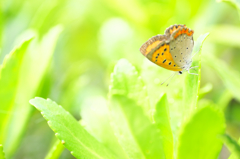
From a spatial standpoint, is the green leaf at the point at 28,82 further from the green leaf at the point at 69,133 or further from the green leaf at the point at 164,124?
the green leaf at the point at 164,124

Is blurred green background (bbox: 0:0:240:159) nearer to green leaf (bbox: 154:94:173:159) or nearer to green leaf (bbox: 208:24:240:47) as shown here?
green leaf (bbox: 208:24:240:47)

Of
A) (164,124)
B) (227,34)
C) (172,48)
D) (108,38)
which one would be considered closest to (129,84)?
(164,124)

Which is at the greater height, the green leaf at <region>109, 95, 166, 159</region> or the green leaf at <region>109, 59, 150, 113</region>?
the green leaf at <region>109, 59, 150, 113</region>

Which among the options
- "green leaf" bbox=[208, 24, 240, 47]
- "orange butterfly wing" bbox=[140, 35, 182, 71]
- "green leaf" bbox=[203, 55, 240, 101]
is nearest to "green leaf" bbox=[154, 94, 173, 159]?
"orange butterfly wing" bbox=[140, 35, 182, 71]

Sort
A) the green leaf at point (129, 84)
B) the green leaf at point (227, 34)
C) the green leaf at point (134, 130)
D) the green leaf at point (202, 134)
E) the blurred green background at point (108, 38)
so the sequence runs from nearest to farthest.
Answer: the green leaf at point (202, 134) < the green leaf at point (134, 130) < the green leaf at point (129, 84) < the blurred green background at point (108, 38) < the green leaf at point (227, 34)

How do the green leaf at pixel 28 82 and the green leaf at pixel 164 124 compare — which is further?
the green leaf at pixel 28 82

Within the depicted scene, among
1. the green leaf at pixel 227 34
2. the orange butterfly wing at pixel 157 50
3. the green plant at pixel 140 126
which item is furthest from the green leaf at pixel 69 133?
the green leaf at pixel 227 34
